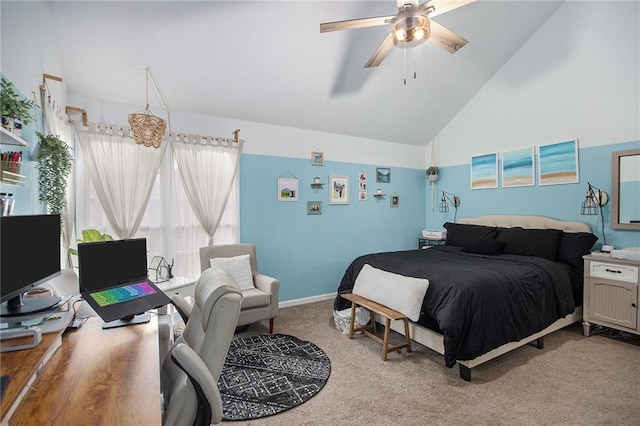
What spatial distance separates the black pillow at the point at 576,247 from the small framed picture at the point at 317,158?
307 centimetres

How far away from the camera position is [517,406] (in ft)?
6.86

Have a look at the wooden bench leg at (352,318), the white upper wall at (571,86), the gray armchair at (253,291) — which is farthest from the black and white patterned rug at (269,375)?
the white upper wall at (571,86)

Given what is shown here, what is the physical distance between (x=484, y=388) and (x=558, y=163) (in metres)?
3.05

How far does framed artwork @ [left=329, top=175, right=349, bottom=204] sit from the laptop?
3044 millimetres

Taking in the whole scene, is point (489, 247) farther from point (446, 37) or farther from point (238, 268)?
point (238, 268)

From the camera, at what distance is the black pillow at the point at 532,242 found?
3.48 metres

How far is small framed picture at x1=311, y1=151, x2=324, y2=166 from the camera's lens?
4.41 meters

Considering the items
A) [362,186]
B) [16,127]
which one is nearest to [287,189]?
[362,186]

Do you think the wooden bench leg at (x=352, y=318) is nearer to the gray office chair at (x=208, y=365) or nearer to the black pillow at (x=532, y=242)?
the gray office chair at (x=208, y=365)

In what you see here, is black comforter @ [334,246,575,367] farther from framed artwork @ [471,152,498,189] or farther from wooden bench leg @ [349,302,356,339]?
framed artwork @ [471,152,498,189]

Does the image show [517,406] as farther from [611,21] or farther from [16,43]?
[611,21]

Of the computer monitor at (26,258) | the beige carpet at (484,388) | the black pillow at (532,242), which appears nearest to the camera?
the computer monitor at (26,258)

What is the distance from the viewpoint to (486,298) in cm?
248

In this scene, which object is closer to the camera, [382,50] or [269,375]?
[269,375]
